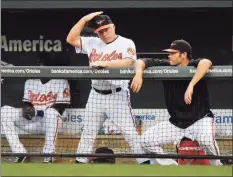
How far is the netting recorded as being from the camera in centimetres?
459

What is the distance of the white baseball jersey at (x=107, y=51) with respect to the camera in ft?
15.9

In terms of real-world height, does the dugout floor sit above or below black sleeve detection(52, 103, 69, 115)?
below

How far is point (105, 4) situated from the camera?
753cm

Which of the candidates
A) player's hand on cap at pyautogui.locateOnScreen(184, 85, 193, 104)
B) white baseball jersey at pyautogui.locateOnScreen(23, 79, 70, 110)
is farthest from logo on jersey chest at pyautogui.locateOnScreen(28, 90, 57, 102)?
player's hand on cap at pyautogui.locateOnScreen(184, 85, 193, 104)

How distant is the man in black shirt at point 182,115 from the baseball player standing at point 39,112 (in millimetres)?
1221

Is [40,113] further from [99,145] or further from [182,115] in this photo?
[182,115]

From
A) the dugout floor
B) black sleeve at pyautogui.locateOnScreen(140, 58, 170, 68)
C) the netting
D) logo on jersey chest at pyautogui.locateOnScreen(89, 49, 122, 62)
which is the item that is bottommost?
the dugout floor

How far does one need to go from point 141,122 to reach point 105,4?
92.6 inches

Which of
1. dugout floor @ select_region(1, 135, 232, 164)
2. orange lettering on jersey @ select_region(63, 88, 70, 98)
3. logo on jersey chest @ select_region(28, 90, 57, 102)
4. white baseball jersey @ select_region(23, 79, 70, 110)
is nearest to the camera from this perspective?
dugout floor @ select_region(1, 135, 232, 164)

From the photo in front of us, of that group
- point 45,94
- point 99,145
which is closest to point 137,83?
point 99,145

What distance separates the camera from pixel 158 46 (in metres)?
8.41

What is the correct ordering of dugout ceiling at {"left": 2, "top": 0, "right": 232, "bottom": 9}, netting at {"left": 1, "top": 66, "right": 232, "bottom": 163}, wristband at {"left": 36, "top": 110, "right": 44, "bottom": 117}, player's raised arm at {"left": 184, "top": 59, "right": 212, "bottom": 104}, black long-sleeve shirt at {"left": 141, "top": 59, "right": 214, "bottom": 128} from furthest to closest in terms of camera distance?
dugout ceiling at {"left": 2, "top": 0, "right": 232, "bottom": 9} < wristband at {"left": 36, "top": 110, "right": 44, "bottom": 117} < netting at {"left": 1, "top": 66, "right": 232, "bottom": 163} < black long-sleeve shirt at {"left": 141, "top": 59, "right": 214, "bottom": 128} < player's raised arm at {"left": 184, "top": 59, "right": 212, "bottom": 104}

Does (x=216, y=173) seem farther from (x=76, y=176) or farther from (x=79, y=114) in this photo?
(x=79, y=114)

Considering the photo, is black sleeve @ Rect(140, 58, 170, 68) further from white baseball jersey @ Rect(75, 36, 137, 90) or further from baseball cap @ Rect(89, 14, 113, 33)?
baseball cap @ Rect(89, 14, 113, 33)
